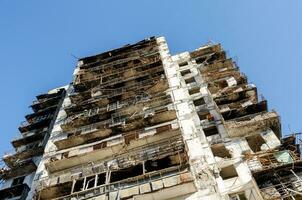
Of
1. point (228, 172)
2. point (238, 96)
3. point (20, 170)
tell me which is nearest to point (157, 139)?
point (228, 172)

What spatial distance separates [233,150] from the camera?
95.2 ft

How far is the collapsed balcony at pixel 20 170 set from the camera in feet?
113

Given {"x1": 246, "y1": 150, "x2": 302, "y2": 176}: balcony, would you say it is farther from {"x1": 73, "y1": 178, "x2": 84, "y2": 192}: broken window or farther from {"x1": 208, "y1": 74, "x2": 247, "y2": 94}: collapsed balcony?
{"x1": 208, "y1": 74, "x2": 247, "y2": 94}: collapsed balcony

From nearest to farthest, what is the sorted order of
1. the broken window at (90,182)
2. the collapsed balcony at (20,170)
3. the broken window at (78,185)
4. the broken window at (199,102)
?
1. the broken window at (90,182)
2. the broken window at (78,185)
3. the collapsed balcony at (20,170)
4. the broken window at (199,102)

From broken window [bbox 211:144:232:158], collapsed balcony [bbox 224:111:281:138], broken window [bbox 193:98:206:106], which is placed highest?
broken window [bbox 193:98:206:106]

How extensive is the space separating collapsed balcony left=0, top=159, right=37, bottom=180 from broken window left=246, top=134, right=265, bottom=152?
1798 cm

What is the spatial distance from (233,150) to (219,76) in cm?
1303

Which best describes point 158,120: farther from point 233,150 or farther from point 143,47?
point 143,47

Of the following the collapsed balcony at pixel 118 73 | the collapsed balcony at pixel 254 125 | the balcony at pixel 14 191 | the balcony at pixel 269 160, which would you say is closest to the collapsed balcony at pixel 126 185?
the balcony at pixel 269 160

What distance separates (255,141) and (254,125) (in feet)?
3.96

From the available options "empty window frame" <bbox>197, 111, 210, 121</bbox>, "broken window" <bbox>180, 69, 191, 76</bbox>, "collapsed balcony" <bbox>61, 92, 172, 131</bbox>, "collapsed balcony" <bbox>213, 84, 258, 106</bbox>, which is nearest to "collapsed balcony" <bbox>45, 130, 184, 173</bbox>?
"empty window frame" <bbox>197, 111, 210, 121</bbox>

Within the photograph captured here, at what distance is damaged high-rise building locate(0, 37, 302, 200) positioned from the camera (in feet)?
79.6

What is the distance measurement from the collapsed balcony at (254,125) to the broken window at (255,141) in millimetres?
383

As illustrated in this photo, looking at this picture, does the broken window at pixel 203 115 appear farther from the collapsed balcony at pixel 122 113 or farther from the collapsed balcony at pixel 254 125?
the collapsed balcony at pixel 254 125
